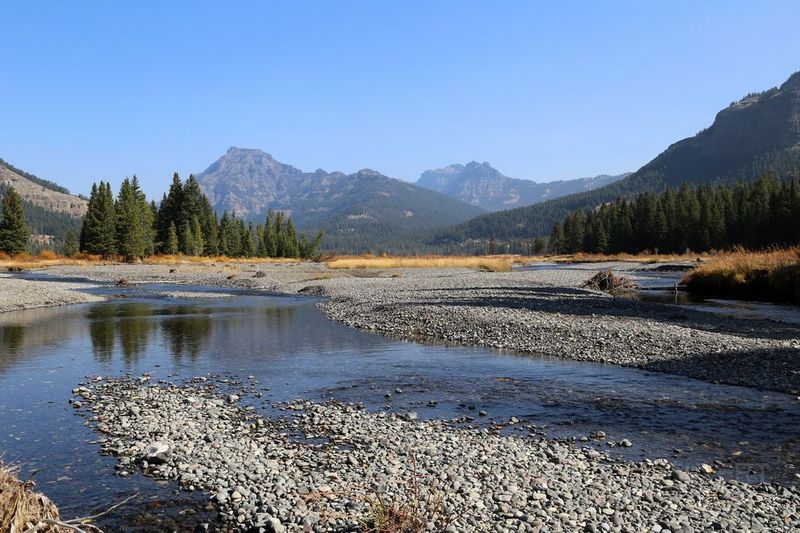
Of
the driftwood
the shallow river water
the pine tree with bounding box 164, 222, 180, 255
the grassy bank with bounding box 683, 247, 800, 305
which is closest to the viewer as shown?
the shallow river water

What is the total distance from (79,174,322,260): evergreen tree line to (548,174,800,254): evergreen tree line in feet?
240

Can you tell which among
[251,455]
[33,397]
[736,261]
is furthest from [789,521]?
[736,261]

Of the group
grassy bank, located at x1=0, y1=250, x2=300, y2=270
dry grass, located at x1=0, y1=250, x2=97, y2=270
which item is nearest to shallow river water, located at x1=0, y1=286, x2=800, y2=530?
dry grass, located at x1=0, y1=250, x2=97, y2=270

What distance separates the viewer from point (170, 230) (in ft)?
337

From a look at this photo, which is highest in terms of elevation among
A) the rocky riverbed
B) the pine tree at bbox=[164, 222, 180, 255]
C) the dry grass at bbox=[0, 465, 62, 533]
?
the pine tree at bbox=[164, 222, 180, 255]

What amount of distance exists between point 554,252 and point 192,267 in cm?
12451

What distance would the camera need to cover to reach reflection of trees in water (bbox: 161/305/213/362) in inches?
860

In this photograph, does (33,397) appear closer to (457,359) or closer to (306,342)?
(306,342)

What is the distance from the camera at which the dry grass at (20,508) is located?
16.9 feet

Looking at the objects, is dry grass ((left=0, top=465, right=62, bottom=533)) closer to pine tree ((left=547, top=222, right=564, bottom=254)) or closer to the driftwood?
the driftwood

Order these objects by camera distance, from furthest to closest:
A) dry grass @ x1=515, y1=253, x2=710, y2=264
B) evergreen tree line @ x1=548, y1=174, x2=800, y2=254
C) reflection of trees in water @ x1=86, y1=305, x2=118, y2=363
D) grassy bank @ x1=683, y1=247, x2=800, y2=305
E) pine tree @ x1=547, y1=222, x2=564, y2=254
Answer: pine tree @ x1=547, y1=222, x2=564, y2=254
dry grass @ x1=515, y1=253, x2=710, y2=264
evergreen tree line @ x1=548, y1=174, x2=800, y2=254
grassy bank @ x1=683, y1=247, x2=800, y2=305
reflection of trees in water @ x1=86, y1=305, x2=118, y2=363

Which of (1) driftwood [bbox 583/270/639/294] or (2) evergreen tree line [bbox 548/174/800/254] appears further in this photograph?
(2) evergreen tree line [bbox 548/174/800/254]

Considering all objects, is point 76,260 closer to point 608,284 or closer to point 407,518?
point 608,284

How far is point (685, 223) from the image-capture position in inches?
4579
